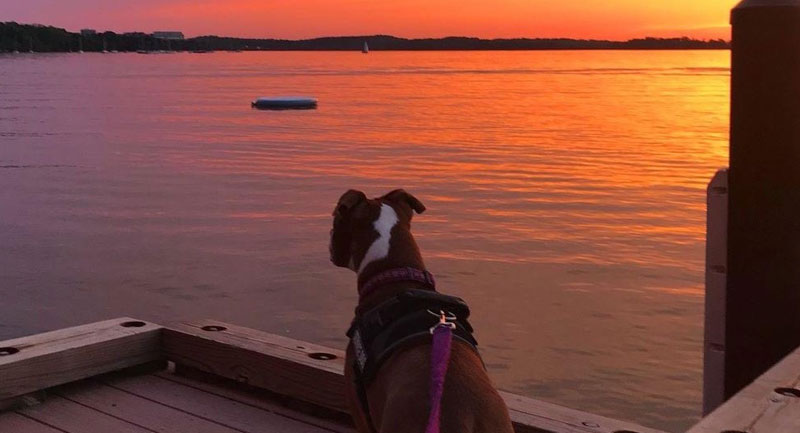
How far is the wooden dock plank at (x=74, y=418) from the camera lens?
189 inches

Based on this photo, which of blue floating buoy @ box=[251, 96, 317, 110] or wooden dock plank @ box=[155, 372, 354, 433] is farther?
blue floating buoy @ box=[251, 96, 317, 110]

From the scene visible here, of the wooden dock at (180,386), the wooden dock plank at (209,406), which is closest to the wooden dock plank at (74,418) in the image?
the wooden dock at (180,386)

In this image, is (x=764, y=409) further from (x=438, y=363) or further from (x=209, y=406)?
(x=209, y=406)

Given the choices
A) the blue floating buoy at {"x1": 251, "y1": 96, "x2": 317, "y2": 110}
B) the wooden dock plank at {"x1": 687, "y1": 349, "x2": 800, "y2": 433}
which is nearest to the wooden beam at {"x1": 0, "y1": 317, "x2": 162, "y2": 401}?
the wooden dock plank at {"x1": 687, "y1": 349, "x2": 800, "y2": 433}

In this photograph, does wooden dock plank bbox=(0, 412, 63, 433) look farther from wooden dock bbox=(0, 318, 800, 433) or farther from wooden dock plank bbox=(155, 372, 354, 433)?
wooden dock plank bbox=(155, 372, 354, 433)

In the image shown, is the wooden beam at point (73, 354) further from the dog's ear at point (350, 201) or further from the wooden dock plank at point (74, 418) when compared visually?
the dog's ear at point (350, 201)

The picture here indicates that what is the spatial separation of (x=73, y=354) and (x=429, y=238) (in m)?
9.90

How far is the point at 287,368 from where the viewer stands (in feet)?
17.0

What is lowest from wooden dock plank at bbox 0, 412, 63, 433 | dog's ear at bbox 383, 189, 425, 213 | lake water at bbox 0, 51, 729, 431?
lake water at bbox 0, 51, 729, 431

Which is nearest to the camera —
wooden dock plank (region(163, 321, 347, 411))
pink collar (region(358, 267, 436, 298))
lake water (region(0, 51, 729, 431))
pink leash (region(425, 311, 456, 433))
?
pink leash (region(425, 311, 456, 433))

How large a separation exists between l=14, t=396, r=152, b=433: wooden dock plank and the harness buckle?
1922 millimetres

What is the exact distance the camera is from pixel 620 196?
19.4 metres

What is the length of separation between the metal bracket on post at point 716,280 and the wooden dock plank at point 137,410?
2.42 meters

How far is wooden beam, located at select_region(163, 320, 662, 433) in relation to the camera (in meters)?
4.45
